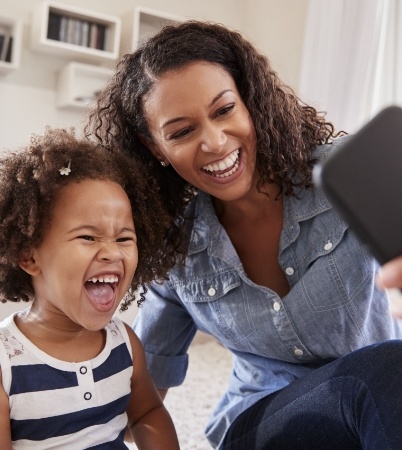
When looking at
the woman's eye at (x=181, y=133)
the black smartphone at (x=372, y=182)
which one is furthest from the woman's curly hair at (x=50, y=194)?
the black smartphone at (x=372, y=182)

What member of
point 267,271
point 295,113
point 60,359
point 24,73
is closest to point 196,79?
point 295,113

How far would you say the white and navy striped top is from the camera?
98 centimetres

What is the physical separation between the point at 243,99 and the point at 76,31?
2044mm

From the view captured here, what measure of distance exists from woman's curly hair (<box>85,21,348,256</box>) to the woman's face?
0.09ft

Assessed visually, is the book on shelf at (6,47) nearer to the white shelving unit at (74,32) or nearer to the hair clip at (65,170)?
the white shelving unit at (74,32)

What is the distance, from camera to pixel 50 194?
3.45 ft

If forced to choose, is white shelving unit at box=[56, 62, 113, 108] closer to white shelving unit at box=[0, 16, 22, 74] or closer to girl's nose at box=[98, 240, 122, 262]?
white shelving unit at box=[0, 16, 22, 74]

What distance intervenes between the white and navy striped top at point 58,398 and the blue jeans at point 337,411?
26 cm

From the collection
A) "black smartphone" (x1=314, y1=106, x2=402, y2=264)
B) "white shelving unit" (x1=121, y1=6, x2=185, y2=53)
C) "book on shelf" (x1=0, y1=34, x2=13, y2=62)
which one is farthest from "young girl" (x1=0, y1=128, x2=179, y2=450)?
"white shelving unit" (x1=121, y1=6, x2=185, y2=53)

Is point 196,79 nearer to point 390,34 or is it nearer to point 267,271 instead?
point 267,271

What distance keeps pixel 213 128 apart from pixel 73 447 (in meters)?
0.60

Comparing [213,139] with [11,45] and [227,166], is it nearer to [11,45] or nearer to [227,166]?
[227,166]

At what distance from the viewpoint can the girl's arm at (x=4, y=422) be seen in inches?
36.1

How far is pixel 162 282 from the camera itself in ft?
4.25
